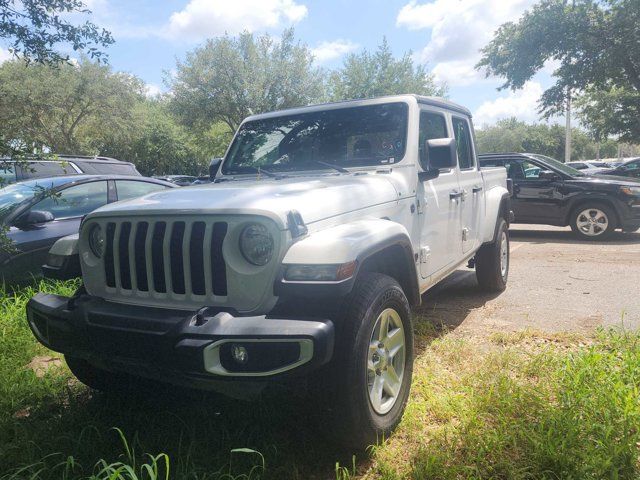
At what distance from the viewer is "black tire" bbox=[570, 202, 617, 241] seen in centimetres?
880

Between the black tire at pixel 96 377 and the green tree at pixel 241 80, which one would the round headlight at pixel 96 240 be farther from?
the green tree at pixel 241 80

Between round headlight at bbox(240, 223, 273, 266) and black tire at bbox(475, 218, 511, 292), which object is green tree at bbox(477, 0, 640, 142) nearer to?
black tire at bbox(475, 218, 511, 292)

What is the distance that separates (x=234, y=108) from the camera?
2688cm

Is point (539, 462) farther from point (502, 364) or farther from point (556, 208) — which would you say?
point (556, 208)

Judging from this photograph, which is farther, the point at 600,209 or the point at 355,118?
the point at 600,209

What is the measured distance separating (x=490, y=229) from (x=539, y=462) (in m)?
3.26

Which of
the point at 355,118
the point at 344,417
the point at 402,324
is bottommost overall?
the point at 344,417

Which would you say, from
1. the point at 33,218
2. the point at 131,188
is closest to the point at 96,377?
the point at 33,218

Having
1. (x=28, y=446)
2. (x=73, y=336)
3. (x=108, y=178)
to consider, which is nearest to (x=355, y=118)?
(x=73, y=336)

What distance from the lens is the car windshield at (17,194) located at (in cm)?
513

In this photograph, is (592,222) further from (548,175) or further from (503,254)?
(503,254)

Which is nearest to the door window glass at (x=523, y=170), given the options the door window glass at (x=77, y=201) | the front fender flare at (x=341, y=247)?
the door window glass at (x=77, y=201)

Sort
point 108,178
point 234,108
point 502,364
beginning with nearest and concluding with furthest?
point 502,364 → point 108,178 → point 234,108

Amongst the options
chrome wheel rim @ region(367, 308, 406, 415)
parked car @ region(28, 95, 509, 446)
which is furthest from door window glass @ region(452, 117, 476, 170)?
chrome wheel rim @ region(367, 308, 406, 415)
